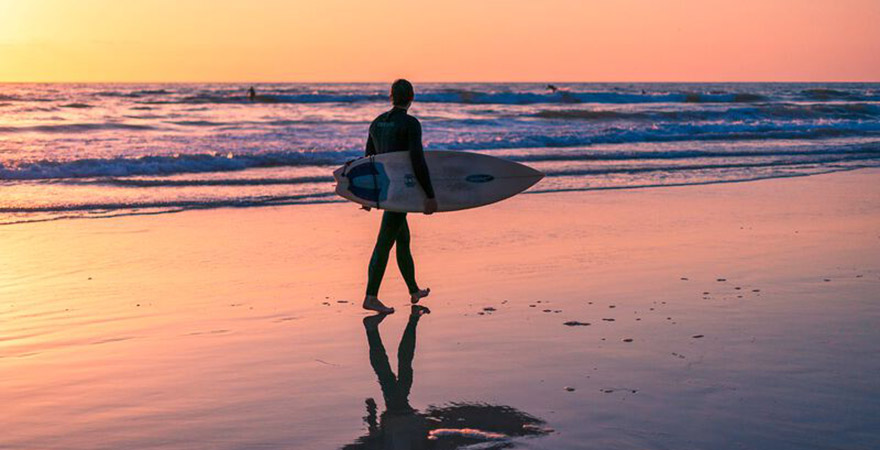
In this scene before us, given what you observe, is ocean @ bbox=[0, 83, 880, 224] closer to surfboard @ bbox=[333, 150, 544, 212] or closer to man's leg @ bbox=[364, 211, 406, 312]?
surfboard @ bbox=[333, 150, 544, 212]

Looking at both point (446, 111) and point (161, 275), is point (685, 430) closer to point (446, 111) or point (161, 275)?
point (161, 275)

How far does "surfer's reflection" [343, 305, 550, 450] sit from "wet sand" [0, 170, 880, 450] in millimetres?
16

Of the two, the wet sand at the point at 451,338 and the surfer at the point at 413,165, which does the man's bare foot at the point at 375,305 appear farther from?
the wet sand at the point at 451,338

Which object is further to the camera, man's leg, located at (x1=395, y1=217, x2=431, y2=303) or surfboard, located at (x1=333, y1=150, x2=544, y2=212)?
man's leg, located at (x1=395, y1=217, x2=431, y2=303)

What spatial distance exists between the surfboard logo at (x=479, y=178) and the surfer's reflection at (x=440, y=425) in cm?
315

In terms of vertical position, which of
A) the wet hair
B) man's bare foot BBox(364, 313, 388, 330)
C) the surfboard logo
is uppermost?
the wet hair

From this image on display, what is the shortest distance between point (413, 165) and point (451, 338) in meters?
1.39

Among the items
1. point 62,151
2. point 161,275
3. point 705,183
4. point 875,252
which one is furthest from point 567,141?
point 161,275

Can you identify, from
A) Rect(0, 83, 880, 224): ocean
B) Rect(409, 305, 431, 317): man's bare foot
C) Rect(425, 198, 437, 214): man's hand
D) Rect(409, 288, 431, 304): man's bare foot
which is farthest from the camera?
Rect(0, 83, 880, 224): ocean

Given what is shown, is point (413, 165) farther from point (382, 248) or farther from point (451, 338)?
point (451, 338)

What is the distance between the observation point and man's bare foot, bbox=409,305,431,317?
6.87 metres

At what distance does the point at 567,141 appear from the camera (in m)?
26.2

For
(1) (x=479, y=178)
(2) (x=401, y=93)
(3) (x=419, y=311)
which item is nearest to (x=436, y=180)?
(1) (x=479, y=178)

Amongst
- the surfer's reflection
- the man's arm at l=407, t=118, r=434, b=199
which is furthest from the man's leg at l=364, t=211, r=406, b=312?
the surfer's reflection
